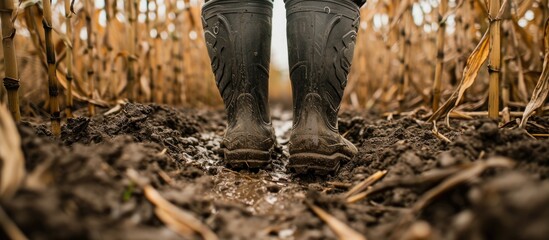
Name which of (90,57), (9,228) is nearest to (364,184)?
(9,228)

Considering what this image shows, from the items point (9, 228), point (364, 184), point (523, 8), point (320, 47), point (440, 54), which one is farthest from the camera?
point (440, 54)

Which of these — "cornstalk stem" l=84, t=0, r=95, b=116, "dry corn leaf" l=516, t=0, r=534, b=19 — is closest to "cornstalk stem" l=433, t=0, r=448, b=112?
"dry corn leaf" l=516, t=0, r=534, b=19

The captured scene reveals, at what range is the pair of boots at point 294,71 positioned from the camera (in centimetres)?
103

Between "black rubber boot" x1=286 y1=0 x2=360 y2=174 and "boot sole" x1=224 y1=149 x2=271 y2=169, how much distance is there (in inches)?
3.7

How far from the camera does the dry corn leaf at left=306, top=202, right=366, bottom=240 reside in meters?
0.56

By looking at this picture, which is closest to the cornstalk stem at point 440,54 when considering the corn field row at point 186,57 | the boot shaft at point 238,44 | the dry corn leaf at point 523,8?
the corn field row at point 186,57

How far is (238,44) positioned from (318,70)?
25 cm

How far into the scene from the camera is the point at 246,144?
110 centimetres

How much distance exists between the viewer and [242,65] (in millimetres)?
1100

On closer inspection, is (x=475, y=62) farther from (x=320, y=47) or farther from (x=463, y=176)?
(x=463, y=176)

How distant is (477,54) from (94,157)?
3.46 feet

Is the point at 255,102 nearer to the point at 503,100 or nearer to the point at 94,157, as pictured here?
the point at 94,157

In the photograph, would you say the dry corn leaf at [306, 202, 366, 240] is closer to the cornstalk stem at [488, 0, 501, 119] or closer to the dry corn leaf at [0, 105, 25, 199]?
the dry corn leaf at [0, 105, 25, 199]

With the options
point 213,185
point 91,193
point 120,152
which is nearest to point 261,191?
point 213,185
